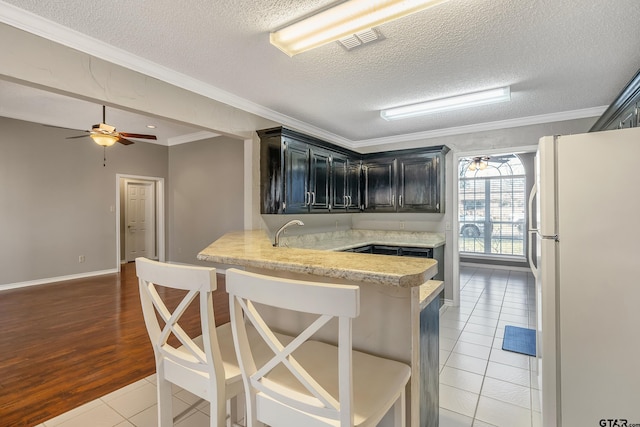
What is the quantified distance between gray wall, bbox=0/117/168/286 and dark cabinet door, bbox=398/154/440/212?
5.40 m

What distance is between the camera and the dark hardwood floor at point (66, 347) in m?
2.12

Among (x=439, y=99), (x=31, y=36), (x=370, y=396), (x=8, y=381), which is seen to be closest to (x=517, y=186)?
(x=439, y=99)

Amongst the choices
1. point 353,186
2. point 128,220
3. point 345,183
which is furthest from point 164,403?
point 128,220

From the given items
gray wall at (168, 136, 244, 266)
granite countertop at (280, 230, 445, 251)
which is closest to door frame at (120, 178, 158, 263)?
gray wall at (168, 136, 244, 266)

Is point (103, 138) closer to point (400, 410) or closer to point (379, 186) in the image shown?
point (379, 186)

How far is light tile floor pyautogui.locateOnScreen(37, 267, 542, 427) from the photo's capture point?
1946 mm

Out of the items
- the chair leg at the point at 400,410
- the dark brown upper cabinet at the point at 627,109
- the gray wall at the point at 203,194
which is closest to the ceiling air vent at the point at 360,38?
the dark brown upper cabinet at the point at 627,109

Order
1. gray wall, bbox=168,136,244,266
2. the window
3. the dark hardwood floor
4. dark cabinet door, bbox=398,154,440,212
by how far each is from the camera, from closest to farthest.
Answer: the dark hardwood floor
dark cabinet door, bbox=398,154,440,212
gray wall, bbox=168,136,244,266
the window

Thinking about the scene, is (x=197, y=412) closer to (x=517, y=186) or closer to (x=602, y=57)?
(x=602, y=57)

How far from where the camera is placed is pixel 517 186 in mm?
6836

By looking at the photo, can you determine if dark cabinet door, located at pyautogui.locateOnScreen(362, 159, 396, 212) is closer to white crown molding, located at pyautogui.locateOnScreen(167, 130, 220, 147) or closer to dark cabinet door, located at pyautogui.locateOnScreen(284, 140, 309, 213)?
dark cabinet door, located at pyautogui.locateOnScreen(284, 140, 309, 213)

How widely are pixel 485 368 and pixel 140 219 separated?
7.54 m

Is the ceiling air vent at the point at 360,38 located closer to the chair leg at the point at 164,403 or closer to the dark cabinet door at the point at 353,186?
the chair leg at the point at 164,403

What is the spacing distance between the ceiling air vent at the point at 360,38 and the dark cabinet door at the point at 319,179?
6.00 ft
